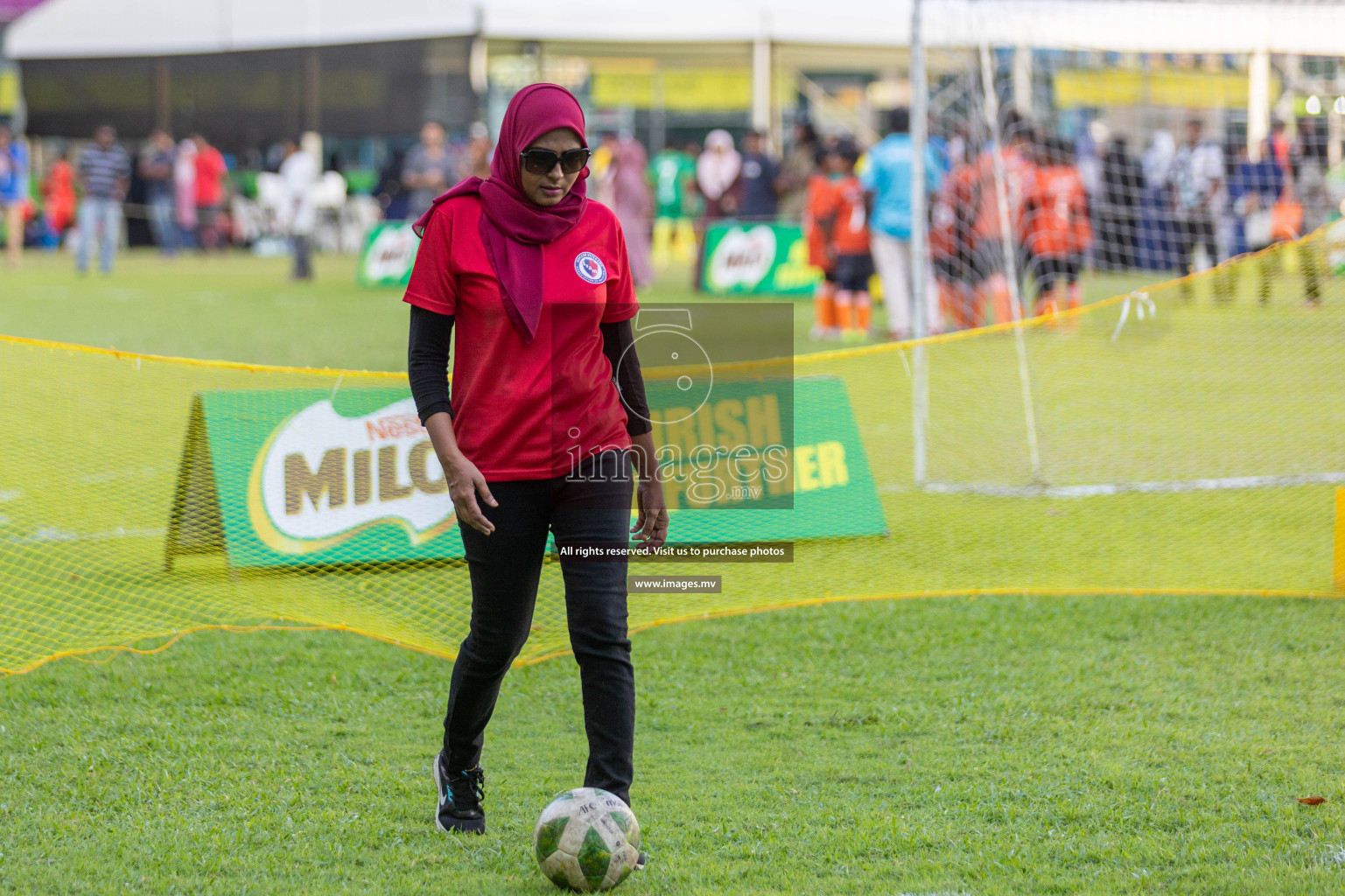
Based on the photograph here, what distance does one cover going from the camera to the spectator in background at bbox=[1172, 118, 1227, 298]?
15.0 metres

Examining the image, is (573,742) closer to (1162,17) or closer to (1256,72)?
(1162,17)

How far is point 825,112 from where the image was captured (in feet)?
106

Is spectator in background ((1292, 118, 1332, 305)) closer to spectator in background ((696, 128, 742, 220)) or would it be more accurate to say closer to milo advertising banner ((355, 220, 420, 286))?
spectator in background ((696, 128, 742, 220))

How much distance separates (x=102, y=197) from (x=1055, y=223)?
1547cm

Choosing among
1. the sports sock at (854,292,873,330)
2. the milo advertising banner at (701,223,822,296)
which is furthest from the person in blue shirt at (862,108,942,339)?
the milo advertising banner at (701,223,822,296)

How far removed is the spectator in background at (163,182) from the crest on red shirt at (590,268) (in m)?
26.5

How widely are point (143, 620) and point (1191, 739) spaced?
3.90 metres

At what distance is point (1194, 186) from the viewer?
15.1m

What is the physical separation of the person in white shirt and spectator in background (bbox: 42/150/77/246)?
266 inches

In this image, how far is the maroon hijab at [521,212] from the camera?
353cm

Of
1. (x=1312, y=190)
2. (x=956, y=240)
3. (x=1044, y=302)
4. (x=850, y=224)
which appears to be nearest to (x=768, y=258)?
(x=850, y=224)

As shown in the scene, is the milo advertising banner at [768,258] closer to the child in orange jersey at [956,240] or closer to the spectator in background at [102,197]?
the child in orange jersey at [956,240]

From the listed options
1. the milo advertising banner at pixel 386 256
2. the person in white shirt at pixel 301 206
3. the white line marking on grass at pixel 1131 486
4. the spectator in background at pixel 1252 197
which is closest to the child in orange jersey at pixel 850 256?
the spectator in background at pixel 1252 197

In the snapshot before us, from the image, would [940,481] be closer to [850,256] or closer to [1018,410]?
[1018,410]
